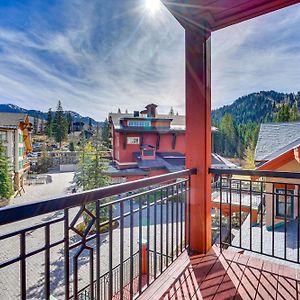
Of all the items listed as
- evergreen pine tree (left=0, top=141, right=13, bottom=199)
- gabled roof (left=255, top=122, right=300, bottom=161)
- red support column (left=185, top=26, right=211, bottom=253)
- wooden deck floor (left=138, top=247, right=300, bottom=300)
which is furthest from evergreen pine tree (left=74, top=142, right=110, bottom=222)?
wooden deck floor (left=138, top=247, right=300, bottom=300)

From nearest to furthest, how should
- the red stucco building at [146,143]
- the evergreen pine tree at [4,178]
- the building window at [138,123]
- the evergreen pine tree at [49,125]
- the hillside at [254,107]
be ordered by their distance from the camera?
the hillside at [254,107] → the evergreen pine tree at [4,178] → the evergreen pine tree at [49,125] → the red stucco building at [146,143] → the building window at [138,123]

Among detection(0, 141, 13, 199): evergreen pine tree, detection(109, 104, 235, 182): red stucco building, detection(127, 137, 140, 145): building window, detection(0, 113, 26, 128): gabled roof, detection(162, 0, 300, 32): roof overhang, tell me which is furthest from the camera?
detection(127, 137, 140, 145): building window

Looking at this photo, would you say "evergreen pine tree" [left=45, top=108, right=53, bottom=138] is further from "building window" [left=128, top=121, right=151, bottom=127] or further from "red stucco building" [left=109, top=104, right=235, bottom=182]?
"building window" [left=128, top=121, right=151, bottom=127]

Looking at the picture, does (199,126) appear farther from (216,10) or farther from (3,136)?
(3,136)

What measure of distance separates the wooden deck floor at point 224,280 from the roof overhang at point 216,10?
223 centimetres

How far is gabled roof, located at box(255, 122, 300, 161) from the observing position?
4566 millimetres

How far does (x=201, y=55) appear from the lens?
2213 mm

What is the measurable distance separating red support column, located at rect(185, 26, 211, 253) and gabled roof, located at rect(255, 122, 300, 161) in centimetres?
292

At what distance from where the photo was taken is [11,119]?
10.2 meters

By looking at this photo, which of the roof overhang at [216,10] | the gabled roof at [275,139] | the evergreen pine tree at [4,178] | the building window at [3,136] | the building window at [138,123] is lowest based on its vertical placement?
the evergreen pine tree at [4,178]

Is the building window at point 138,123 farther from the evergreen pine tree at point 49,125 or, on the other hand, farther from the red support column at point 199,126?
the red support column at point 199,126

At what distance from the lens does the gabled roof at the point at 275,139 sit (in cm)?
457

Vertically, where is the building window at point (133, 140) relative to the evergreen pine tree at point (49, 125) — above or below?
below

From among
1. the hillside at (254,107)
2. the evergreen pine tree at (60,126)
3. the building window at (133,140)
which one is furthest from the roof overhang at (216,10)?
the evergreen pine tree at (60,126)
